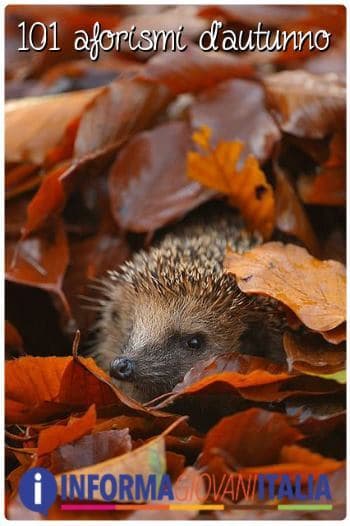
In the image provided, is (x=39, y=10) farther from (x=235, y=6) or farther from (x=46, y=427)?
(x=46, y=427)

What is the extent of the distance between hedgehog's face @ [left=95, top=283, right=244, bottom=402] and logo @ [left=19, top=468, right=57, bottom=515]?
0.94ft

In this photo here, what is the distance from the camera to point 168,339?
1747 mm

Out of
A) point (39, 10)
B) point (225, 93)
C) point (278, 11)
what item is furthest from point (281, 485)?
point (39, 10)

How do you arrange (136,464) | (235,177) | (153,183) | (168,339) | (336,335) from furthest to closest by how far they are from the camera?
1. (153,183)
2. (235,177)
3. (168,339)
4. (336,335)
5. (136,464)

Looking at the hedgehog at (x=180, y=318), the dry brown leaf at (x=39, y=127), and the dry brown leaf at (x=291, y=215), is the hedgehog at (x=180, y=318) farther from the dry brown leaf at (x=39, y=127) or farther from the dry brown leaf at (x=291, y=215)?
the dry brown leaf at (x=39, y=127)

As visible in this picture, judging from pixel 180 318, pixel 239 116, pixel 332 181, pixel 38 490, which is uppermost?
pixel 239 116

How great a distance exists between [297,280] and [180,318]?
0.30 meters

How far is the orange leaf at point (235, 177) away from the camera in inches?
74.7

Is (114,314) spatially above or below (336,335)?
below

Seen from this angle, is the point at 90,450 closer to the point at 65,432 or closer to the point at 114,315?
the point at 65,432

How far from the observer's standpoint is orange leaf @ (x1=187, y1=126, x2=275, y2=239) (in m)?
1.90

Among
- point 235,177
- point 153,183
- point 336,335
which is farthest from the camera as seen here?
point 153,183

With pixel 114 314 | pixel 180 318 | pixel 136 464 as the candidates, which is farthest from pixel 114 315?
pixel 136 464

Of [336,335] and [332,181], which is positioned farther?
[332,181]
